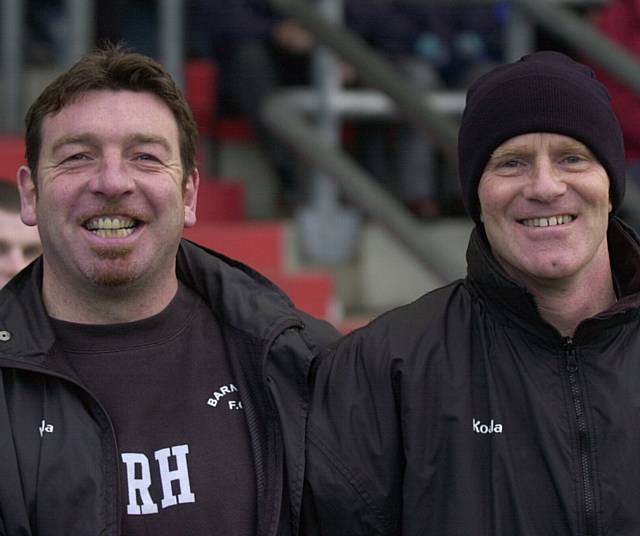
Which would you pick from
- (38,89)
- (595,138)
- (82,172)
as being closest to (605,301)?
(595,138)

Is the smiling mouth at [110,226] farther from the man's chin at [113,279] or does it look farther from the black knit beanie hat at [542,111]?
the black knit beanie hat at [542,111]

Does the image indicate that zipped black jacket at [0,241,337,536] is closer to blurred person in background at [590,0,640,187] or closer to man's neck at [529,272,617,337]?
man's neck at [529,272,617,337]

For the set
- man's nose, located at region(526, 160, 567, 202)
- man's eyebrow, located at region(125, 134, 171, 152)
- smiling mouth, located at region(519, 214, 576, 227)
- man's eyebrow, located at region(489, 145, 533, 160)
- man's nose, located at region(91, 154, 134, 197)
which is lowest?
smiling mouth, located at region(519, 214, 576, 227)

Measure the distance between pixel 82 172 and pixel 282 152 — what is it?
9.27 ft

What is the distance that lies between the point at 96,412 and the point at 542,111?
98 centimetres

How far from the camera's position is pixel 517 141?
2.37 meters

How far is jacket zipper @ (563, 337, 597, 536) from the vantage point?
225cm

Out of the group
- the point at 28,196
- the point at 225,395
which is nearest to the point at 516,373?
the point at 225,395

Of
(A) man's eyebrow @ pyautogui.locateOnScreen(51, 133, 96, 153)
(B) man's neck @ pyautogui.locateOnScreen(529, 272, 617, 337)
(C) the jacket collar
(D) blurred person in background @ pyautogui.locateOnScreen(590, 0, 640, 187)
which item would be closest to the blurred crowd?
(D) blurred person in background @ pyautogui.locateOnScreen(590, 0, 640, 187)

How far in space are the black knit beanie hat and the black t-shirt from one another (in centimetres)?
65

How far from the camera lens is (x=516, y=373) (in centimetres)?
237

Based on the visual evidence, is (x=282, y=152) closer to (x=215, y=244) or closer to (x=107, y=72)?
(x=215, y=244)

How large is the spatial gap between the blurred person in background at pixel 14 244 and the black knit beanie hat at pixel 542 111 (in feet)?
4.39

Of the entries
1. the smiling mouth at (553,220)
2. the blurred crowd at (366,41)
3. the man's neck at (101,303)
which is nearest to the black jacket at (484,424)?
the smiling mouth at (553,220)
